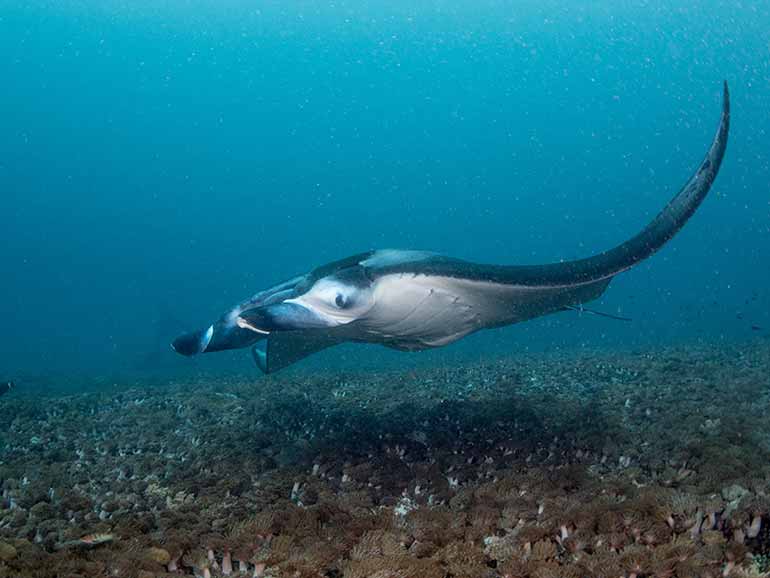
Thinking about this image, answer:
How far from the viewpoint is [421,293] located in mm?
4141

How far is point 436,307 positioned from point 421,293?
0.94 ft

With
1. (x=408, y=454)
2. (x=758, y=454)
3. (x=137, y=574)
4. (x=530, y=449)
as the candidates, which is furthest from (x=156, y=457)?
(x=758, y=454)

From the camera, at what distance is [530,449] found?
16.3 feet

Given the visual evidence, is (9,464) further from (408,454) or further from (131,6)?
(131,6)

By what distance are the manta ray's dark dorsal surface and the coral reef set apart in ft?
3.96

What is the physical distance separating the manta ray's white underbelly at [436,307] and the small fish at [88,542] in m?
2.24

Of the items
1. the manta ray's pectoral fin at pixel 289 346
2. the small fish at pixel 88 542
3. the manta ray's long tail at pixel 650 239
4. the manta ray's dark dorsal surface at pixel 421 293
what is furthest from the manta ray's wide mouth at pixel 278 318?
the manta ray's long tail at pixel 650 239

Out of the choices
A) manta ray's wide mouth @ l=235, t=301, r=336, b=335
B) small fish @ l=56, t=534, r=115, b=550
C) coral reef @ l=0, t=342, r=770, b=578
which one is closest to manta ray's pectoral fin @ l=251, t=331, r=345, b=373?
coral reef @ l=0, t=342, r=770, b=578

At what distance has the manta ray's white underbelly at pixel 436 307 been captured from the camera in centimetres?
405

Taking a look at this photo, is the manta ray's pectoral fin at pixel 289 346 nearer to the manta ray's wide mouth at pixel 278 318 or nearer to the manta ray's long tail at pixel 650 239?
the manta ray's wide mouth at pixel 278 318

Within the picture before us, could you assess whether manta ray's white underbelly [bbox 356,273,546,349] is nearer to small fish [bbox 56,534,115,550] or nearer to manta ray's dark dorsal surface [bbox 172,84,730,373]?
manta ray's dark dorsal surface [bbox 172,84,730,373]

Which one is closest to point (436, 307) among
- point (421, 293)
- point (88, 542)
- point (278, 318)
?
point (421, 293)

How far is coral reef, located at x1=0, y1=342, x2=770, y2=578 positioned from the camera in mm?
2715

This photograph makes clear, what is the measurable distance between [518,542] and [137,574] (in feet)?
6.52
